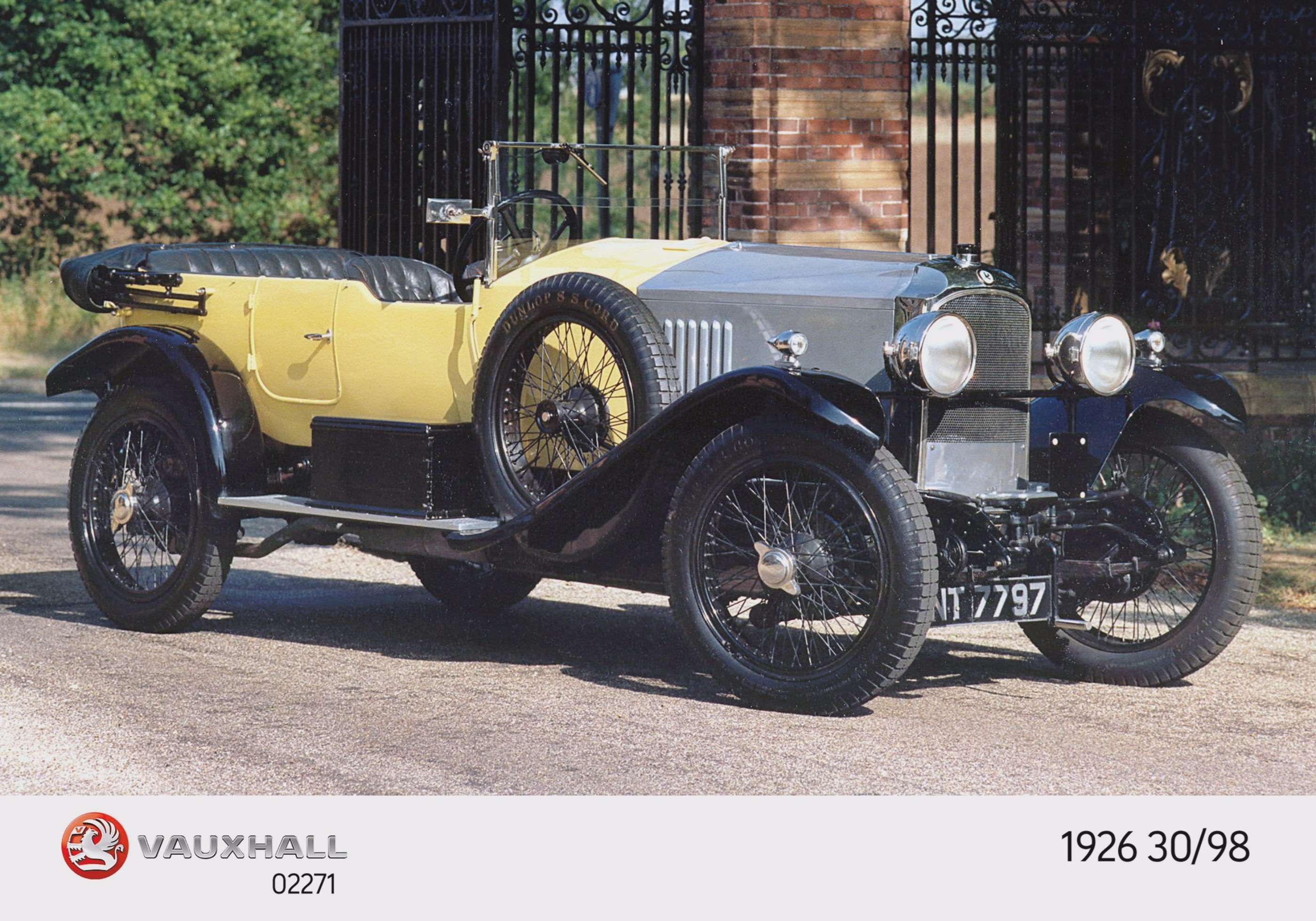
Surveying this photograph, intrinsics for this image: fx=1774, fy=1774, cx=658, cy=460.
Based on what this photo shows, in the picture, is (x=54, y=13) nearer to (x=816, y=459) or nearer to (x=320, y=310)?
(x=320, y=310)

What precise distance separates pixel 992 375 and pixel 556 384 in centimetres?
145

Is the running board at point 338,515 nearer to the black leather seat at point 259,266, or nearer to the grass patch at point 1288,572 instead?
the black leather seat at point 259,266

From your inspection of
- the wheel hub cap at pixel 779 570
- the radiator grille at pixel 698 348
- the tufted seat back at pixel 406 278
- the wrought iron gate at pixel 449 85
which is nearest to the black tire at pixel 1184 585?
the wheel hub cap at pixel 779 570

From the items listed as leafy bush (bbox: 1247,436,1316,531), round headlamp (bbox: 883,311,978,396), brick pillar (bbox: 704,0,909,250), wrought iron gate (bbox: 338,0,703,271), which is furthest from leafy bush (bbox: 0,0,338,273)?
round headlamp (bbox: 883,311,978,396)

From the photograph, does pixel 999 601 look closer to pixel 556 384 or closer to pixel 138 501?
pixel 556 384

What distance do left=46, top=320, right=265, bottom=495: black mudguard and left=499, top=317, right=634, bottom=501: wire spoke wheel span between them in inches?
48.9

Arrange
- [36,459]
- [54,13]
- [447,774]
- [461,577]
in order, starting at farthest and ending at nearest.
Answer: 1. [54,13]
2. [36,459]
3. [461,577]
4. [447,774]

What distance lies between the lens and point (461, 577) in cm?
730

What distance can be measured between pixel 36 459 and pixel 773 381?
9349mm

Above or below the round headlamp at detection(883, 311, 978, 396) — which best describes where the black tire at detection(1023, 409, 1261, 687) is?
below

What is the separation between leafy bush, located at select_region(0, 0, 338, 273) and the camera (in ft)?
71.4

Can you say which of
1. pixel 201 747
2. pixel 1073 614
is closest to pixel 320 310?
pixel 201 747

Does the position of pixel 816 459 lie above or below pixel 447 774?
above
